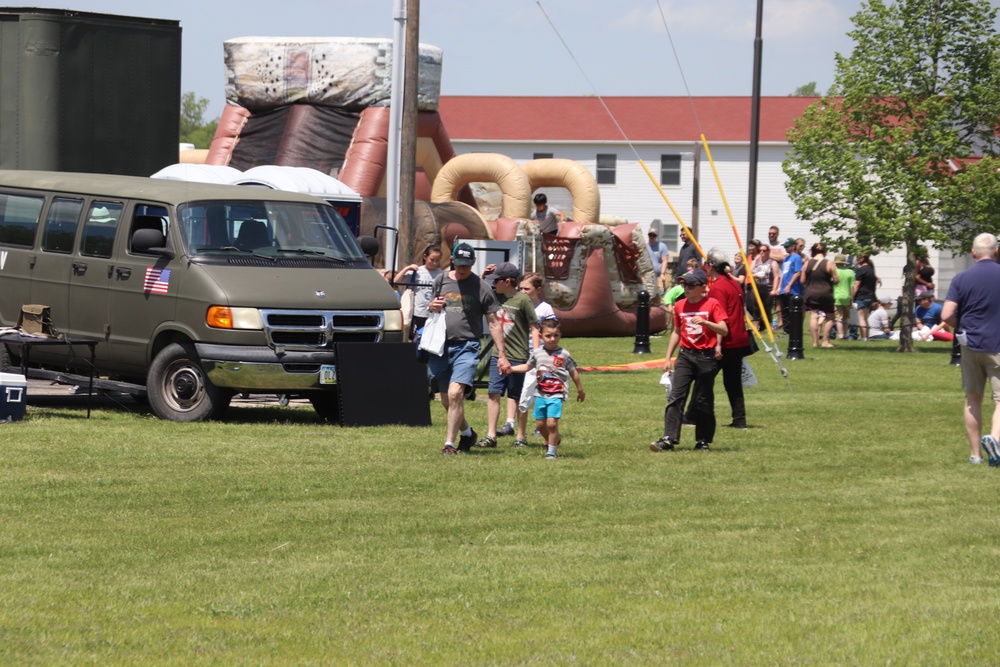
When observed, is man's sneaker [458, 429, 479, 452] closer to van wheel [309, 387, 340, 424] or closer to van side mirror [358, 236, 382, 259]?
van wheel [309, 387, 340, 424]

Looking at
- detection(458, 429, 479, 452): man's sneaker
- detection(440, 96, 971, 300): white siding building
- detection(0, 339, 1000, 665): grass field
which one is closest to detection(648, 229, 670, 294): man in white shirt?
detection(0, 339, 1000, 665): grass field

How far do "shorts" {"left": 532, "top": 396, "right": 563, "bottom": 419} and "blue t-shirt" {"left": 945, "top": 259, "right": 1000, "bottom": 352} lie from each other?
3.21 meters

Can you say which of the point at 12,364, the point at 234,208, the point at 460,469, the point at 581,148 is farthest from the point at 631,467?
the point at 581,148

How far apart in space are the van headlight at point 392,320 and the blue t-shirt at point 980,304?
5.12 metres

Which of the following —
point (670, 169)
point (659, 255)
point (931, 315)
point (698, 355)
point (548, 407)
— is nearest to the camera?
point (548, 407)

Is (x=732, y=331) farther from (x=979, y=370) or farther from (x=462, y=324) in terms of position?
(x=462, y=324)

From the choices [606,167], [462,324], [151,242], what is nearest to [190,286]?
[151,242]

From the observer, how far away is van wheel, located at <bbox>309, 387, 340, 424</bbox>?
1552 centimetres

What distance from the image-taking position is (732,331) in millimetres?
15695

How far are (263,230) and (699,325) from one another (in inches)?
169

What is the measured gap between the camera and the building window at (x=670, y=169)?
62594 mm

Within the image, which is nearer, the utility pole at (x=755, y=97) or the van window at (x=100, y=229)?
the van window at (x=100, y=229)

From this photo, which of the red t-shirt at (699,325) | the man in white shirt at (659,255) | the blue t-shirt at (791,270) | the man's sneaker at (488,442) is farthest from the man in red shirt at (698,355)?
the man in white shirt at (659,255)

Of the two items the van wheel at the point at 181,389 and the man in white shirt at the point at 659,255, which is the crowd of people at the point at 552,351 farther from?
the man in white shirt at the point at 659,255
